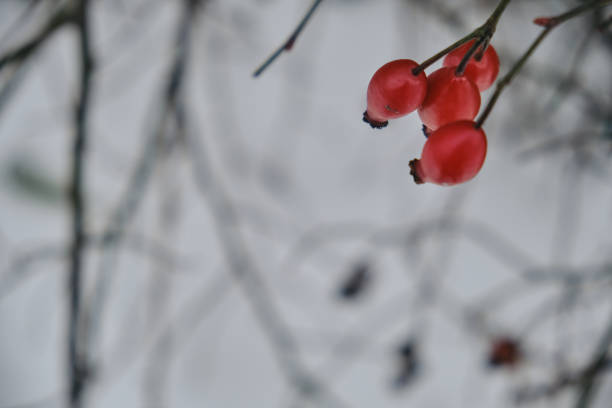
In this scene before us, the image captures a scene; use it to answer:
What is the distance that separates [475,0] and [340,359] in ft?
2.21

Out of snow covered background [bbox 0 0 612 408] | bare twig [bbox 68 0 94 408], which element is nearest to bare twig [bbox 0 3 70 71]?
bare twig [bbox 68 0 94 408]

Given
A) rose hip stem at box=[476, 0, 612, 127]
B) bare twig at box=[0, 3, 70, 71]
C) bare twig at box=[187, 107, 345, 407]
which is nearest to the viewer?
rose hip stem at box=[476, 0, 612, 127]

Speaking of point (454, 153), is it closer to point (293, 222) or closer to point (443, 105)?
point (443, 105)

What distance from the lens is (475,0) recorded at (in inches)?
29.8

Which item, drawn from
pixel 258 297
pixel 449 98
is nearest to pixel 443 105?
pixel 449 98

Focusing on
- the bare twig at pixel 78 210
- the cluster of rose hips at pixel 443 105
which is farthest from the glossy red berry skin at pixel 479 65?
the bare twig at pixel 78 210

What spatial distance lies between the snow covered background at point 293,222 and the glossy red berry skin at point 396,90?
46cm

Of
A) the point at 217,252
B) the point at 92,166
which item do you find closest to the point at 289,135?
the point at 217,252

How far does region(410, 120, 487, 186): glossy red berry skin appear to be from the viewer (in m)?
0.20

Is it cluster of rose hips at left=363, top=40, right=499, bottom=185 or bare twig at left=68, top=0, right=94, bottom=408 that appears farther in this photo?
bare twig at left=68, top=0, right=94, bottom=408

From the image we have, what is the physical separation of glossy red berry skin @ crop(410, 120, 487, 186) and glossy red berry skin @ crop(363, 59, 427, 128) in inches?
0.8

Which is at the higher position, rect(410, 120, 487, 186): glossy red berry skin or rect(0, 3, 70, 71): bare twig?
rect(410, 120, 487, 186): glossy red berry skin

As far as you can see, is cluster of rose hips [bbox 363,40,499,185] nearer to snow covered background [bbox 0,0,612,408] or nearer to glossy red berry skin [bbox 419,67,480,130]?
glossy red berry skin [bbox 419,67,480,130]

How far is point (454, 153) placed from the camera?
0.64ft
